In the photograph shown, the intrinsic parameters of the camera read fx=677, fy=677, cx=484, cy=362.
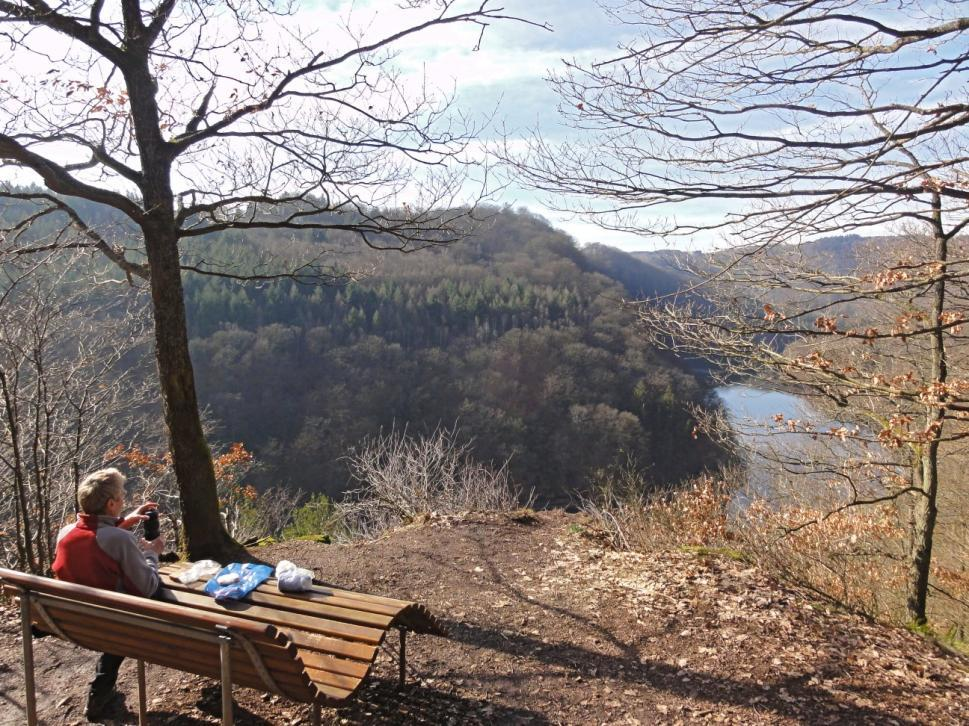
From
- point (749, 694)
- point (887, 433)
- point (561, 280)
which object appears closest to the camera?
point (749, 694)

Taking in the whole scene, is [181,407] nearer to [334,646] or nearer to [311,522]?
[334,646]

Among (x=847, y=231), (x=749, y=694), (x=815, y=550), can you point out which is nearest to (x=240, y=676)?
(x=749, y=694)

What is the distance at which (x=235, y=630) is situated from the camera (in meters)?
2.51

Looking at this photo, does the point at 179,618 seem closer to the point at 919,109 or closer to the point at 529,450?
the point at 919,109

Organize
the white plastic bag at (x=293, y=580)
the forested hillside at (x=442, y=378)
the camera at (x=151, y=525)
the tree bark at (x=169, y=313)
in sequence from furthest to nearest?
the forested hillside at (x=442, y=378) < the tree bark at (x=169, y=313) < the camera at (x=151, y=525) < the white plastic bag at (x=293, y=580)

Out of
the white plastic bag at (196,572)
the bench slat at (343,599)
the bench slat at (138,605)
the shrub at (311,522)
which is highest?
the bench slat at (138,605)

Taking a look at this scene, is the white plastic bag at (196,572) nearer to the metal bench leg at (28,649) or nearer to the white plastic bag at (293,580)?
the white plastic bag at (293,580)

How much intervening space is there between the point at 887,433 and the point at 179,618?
5.65 metres

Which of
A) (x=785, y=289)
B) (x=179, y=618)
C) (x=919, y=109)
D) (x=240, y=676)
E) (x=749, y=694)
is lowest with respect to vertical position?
(x=749, y=694)

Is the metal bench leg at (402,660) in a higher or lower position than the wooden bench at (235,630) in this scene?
lower

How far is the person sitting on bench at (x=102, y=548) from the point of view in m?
3.13

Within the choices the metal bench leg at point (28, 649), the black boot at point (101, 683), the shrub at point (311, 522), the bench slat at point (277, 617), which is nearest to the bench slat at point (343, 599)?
the bench slat at point (277, 617)

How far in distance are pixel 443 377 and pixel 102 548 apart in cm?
4379

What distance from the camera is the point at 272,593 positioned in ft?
11.7
